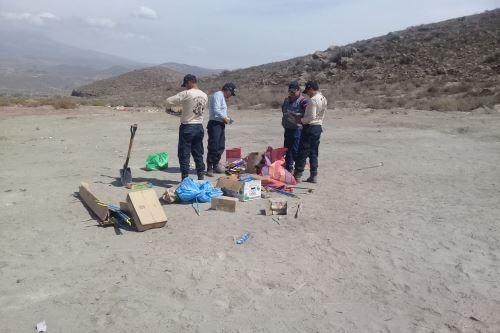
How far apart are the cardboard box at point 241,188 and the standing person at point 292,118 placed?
148 centimetres

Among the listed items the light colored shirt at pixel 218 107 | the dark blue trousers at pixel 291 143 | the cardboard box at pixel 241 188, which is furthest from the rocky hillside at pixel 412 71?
the cardboard box at pixel 241 188

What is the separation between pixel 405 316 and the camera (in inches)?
151

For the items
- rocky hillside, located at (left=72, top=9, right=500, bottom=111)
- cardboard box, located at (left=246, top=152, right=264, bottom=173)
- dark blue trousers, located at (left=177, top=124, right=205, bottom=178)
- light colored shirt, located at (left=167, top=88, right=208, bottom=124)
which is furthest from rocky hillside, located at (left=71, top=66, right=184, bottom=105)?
light colored shirt, located at (left=167, top=88, right=208, bottom=124)

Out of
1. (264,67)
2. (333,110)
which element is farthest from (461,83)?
(264,67)

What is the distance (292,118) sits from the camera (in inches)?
309

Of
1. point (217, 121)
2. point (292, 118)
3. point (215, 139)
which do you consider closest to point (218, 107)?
point (217, 121)

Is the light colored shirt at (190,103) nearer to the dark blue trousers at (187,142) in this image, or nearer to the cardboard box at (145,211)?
the dark blue trousers at (187,142)

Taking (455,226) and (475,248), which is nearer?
(475,248)

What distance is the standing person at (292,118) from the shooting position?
7832 mm

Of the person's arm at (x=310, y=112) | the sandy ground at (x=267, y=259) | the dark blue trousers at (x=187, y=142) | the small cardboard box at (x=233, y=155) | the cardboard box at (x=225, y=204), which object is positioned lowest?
the sandy ground at (x=267, y=259)

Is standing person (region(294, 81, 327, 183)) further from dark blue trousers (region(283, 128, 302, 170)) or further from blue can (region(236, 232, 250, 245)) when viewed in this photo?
blue can (region(236, 232, 250, 245))

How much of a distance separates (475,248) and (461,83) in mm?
21085

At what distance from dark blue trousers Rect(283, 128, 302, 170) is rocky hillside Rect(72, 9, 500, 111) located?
40.6 ft

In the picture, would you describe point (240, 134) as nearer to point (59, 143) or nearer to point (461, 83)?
point (59, 143)
